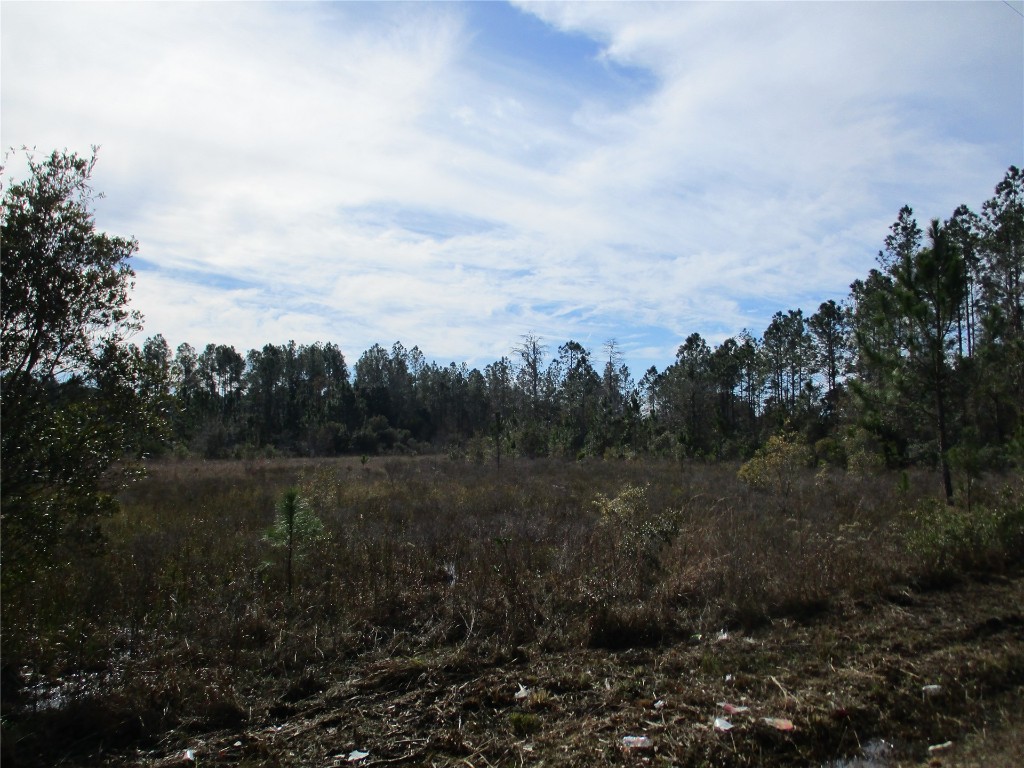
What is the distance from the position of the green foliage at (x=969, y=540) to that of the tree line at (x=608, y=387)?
1630 millimetres

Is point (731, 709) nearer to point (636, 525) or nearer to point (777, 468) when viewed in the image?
point (636, 525)

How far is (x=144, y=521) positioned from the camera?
11.1m

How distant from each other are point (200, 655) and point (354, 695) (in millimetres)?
1515

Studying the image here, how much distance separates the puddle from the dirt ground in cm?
1

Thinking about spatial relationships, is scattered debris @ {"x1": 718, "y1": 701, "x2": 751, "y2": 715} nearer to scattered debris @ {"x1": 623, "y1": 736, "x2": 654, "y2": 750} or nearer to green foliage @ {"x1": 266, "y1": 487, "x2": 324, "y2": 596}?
scattered debris @ {"x1": 623, "y1": 736, "x2": 654, "y2": 750}

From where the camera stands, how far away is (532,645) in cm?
585

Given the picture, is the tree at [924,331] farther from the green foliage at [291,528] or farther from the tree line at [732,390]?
the green foliage at [291,528]

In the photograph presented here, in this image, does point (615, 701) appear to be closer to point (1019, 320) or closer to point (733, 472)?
point (733, 472)

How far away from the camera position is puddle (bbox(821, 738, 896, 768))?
12.9 feet

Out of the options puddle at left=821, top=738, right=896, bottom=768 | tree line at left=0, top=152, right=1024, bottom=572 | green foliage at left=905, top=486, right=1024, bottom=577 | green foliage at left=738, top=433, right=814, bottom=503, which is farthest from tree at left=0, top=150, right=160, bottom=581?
green foliage at left=738, top=433, right=814, bottom=503

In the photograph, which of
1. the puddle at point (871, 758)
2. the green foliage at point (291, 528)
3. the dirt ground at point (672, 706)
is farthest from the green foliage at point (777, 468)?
the puddle at point (871, 758)

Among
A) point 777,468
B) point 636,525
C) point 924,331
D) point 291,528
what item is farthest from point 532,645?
point 777,468

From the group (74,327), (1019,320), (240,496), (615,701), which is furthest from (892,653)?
(1019,320)

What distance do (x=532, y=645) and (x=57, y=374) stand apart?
4.65m
